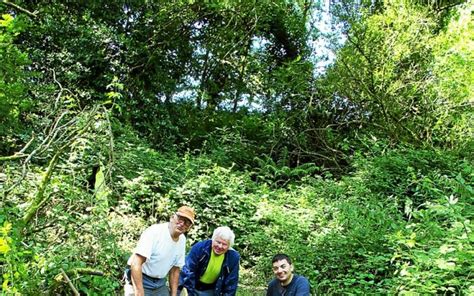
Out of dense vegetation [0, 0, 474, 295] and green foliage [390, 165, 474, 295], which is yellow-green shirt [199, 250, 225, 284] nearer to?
dense vegetation [0, 0, 474, 295]

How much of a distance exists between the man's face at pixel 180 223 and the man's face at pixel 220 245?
505 mm

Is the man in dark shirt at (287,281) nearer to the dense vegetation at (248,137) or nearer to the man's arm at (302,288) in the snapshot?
A: the man's arm at (302,288)

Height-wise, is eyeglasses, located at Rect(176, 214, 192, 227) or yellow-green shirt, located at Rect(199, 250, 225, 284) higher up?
eyeglasses, located at Rect(176, 214, 192, 227)

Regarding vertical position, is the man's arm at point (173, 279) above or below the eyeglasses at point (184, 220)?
below

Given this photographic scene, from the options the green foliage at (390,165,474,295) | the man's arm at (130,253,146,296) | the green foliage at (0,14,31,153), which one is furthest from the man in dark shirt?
the green foliage at (0,14,31,153)

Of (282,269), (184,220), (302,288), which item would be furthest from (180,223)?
(302,288)

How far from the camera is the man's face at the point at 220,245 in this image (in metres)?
4.55

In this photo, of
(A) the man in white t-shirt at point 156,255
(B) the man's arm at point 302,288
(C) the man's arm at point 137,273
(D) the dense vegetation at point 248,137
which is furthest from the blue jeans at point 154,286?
(B) the man's arm at point 302,288

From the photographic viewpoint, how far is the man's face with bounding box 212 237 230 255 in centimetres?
455

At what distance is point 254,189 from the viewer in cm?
1062

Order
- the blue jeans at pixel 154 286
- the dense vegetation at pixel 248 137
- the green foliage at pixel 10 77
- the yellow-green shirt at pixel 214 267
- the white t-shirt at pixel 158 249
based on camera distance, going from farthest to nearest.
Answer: the green foliage at pixel 10 77 → the dense vegetation at pixel 248 137 → the yellow-green shirt at pixel 214 267 → the blue jeans at pixel 154 286 → the white t-shirt at pixel 158 249

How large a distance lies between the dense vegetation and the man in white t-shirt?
866 millimetres

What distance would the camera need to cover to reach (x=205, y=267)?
4.68m

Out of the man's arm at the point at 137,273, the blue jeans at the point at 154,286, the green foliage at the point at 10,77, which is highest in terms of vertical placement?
the green foliage at the point at 10,77
